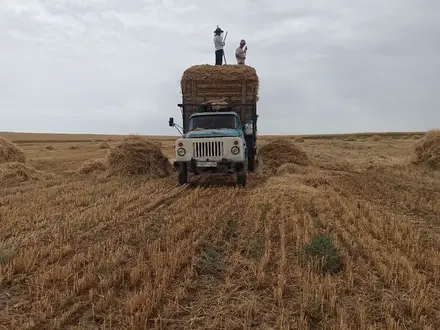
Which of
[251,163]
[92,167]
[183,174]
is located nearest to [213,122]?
[183,174]

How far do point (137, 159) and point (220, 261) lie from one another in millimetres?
10308

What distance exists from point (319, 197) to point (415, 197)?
110 inches

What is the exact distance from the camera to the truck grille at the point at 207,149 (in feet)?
40.5

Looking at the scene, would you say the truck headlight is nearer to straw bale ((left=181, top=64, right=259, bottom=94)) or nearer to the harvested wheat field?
the harvested wheat field

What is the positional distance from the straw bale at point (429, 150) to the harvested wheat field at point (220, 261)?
716 cm

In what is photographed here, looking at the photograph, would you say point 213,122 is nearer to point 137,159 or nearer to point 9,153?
point 137,159

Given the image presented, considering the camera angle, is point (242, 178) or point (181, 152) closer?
point (242, 178)

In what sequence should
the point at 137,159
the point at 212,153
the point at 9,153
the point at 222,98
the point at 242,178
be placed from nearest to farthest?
the point at 212,153, the point at 242,178, the point at 137,159, the point at 222,98, the point at 9,153

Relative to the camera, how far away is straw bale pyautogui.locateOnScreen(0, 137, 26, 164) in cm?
1764

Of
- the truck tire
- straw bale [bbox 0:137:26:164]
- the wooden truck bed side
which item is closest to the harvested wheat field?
the truck tire

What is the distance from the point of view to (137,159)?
15.4 metres

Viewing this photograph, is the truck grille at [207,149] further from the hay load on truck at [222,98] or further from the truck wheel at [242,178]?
the hay load on truck at [222,98]

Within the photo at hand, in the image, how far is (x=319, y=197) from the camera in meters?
9.91

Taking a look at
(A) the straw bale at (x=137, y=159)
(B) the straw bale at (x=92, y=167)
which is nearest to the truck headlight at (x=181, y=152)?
(A) the straw bale at (x=137, y=159)
